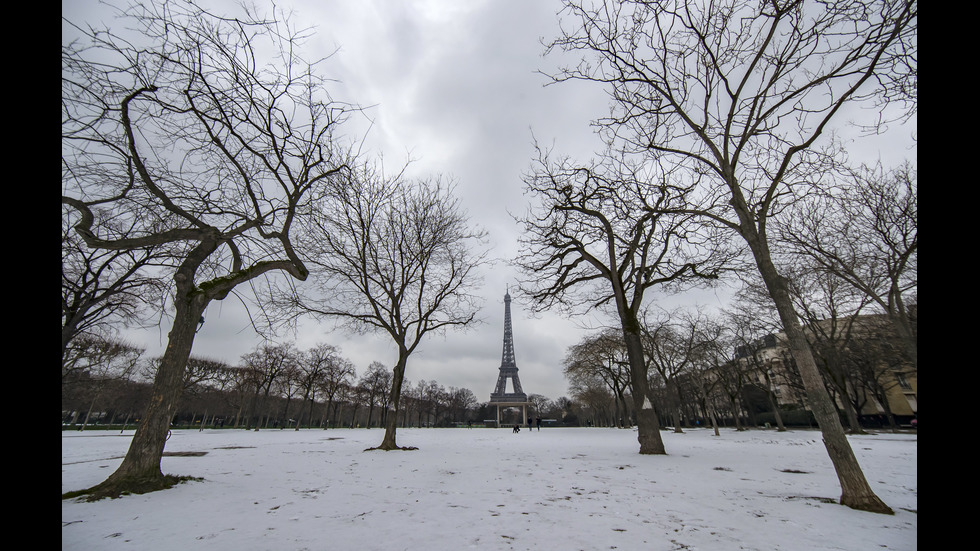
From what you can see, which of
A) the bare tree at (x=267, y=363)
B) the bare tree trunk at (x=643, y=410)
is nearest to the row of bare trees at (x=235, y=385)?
the bare tree at (x=267, y=363)

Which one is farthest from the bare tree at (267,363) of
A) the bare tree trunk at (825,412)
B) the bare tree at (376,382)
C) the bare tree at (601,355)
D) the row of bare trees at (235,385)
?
the bare tree trunk at (825,412)

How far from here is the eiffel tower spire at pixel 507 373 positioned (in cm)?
8419

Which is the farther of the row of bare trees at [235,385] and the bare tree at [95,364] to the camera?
the row of bare trees at [235,385]

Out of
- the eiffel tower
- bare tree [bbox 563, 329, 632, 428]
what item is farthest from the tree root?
the eiffel tower

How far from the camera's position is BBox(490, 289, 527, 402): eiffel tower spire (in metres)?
84.2

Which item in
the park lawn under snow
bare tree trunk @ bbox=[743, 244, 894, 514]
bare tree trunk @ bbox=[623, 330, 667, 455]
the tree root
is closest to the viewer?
the park lawn under snow

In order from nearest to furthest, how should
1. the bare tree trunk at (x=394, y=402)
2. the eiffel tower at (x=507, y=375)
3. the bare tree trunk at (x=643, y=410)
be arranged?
the bare tree trunk at (x=643, y=410)
the bare tree trunk at (x=394, y=402)
the eiffel tower at (x=507, y=375)

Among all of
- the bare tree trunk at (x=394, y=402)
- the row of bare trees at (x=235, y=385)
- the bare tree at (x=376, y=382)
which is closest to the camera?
the bare tree trunk at (x=394, y=402)

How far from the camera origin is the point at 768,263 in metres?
6.27

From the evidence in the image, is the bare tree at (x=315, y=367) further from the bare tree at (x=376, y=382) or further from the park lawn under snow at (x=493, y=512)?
the park lawn under snow at (x=493, y=512)

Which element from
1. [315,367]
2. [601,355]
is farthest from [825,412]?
[315,367]

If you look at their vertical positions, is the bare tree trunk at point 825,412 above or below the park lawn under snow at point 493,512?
above

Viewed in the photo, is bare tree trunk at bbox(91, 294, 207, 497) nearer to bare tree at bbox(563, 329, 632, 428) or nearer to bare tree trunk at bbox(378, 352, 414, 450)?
bare tree trunk at bbox(378, 352, 414, 450)

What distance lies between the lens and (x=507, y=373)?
85.3 metres
